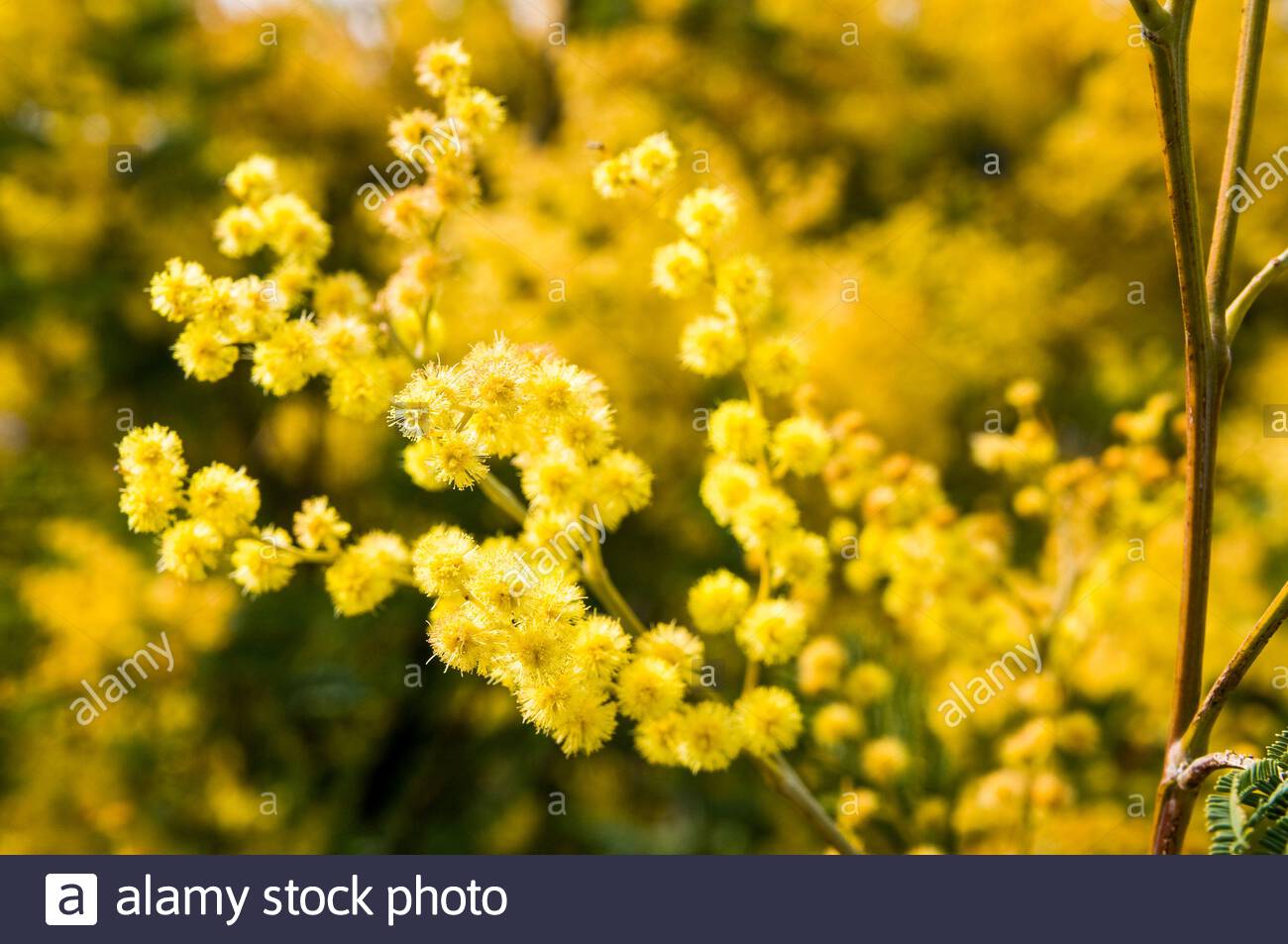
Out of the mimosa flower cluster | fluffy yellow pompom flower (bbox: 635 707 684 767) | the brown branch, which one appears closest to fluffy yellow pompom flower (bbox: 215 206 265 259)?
the mimosa flower cluster

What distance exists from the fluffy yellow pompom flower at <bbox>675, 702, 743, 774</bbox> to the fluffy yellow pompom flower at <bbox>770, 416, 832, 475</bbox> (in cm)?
16

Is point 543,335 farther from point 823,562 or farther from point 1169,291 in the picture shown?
point 1169,291

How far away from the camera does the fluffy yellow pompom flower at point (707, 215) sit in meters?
0.62

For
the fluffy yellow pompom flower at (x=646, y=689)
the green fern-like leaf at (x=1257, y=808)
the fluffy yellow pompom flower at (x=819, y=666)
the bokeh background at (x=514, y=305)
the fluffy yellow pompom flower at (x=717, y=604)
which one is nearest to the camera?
the green fern-like leaf at (x=1257, y=808)

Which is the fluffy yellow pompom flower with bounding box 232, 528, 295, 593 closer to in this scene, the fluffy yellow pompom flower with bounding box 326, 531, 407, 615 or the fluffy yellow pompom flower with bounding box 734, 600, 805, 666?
the fluffy yellow pompom flower with bounding box 326, 531, 407, 615

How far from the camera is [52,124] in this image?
1.87 meters

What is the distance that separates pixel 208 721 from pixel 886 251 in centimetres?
144

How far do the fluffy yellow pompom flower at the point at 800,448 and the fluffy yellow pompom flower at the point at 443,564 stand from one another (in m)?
0.23

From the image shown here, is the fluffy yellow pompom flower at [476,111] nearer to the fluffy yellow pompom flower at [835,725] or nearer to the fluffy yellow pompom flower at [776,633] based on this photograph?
the fluffy yellow pompom flower at [776,633]

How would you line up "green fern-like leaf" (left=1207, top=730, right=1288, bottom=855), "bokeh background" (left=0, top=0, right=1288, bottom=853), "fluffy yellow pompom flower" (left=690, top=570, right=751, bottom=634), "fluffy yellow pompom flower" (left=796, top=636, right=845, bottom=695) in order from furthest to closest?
"bokeh background" (left=0, top=0, right=1288, bottom=853) → "fluffy yellow pompom flower" (left=796, top=636, right=845, bottom=695) → "fluffy yellow pompom flower" (left=690, top=570, right=751, bottom=634) → "green fern-like leaf" (left=1207, top=730, right=1288, bottom=855)

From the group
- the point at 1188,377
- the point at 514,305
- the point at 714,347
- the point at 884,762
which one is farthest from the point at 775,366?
the point at 514,305

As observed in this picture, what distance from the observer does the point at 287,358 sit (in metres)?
0.53

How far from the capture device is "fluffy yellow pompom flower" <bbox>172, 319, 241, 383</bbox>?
1.75ft

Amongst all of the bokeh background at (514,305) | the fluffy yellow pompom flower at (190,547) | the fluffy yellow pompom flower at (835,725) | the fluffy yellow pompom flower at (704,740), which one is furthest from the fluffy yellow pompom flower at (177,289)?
the bokeh background at (514,305)
